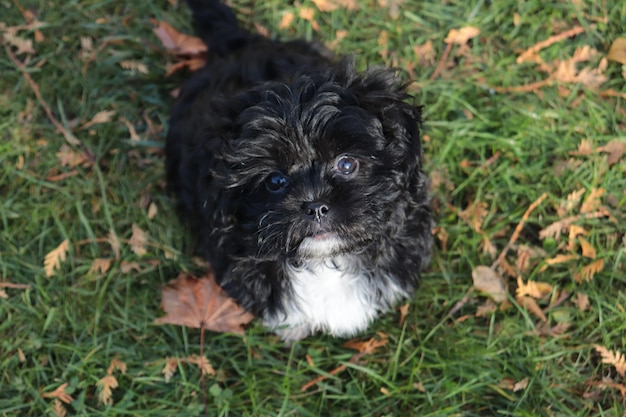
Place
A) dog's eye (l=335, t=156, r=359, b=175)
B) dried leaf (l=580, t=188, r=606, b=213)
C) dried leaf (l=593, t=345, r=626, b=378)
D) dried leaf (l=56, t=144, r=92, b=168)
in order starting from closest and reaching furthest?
dog's eye (l=335, t=156, r=359, b=175), dried leaf (l=593, t=345, r=626, b=378), dried leaf (l=580, t=188, r=606, b=213), dried leaf (l=56, t=144, r=92, b=168)

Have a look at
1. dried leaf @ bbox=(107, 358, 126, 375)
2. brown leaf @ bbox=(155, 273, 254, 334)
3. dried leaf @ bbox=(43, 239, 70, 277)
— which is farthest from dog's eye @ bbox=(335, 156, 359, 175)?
dried leaf @ bbox=(43, 239, 70, 277)

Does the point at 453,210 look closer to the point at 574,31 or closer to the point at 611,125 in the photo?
the point at 611,125

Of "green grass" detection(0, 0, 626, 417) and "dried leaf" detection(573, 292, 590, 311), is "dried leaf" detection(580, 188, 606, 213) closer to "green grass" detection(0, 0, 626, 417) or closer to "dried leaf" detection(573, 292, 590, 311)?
"green grass" detection(0, 0, 626, 417)

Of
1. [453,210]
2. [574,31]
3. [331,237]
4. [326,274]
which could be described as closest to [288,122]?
[331,237]

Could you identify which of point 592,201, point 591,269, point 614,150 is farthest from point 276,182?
point 614,150

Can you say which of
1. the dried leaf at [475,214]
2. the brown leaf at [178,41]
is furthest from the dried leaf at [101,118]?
the dried leaf at [475,214]

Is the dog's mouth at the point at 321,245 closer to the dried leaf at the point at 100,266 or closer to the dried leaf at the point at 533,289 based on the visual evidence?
the dried leaf at the point at 533,289

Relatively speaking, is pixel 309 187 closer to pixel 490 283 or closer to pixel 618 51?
pixel 490 283
